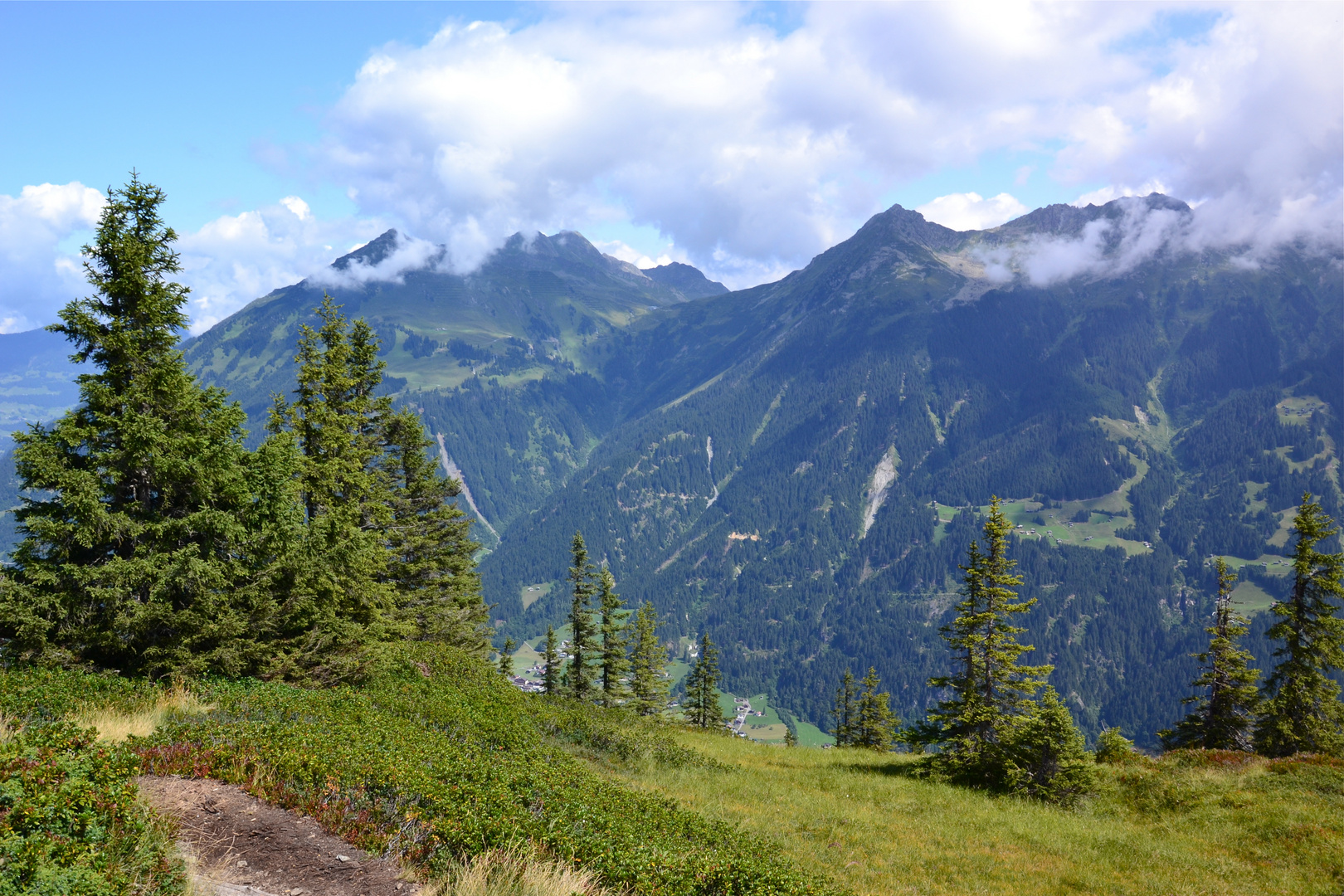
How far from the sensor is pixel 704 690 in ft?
221

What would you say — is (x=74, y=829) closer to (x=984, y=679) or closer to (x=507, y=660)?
(x=984, y=679)

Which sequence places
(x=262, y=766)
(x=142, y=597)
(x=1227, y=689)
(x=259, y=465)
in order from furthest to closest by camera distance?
(x=1227, y=689) → (x=259, y=465) → (x=142, y=597) → (x=262, y=766)

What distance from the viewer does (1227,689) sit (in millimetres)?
37969

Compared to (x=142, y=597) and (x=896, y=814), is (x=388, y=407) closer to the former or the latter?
(x=142, y=597)

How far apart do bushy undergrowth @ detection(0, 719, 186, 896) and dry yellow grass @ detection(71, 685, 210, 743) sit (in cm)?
375

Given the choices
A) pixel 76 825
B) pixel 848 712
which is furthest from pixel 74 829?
pixel 848 712

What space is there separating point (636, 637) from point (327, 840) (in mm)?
57634

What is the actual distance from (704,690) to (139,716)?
60.0 meters

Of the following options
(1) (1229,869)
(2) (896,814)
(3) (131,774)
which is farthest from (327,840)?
(1) (1229,869)

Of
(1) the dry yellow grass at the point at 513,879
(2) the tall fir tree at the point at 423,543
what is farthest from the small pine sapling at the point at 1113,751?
(2) the tall fir tree at the point at 423,543

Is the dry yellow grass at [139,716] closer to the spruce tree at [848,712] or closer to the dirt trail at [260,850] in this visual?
the dirt trail at [260,850]

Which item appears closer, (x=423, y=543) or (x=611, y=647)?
(x=423, y=543)

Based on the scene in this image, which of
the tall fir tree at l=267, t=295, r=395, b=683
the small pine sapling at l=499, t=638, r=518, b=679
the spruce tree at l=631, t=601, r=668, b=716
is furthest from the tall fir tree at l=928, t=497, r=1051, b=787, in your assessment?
the small pine sapling at l=499, t=638, r=518, b=679

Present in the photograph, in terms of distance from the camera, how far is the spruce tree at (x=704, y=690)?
6750cm
